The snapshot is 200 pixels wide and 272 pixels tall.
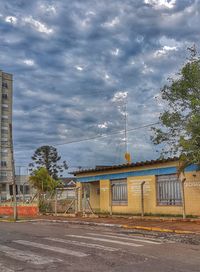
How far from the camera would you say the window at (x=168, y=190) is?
85.0 feet

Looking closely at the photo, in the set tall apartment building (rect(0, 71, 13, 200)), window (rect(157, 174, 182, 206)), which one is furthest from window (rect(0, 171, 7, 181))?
window (rect(157, 174, 182, 206))

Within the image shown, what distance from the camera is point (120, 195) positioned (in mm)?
30859

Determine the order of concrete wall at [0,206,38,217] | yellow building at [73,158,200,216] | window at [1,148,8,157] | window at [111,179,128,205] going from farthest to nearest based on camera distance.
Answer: window at [1,148,8,157] → concrete wall at [0,206,38,217] → window at [111,179,128,205] → yellow building at [73,158,200,216]

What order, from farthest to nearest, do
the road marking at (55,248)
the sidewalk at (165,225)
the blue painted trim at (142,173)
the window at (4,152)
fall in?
the window at (4,152) < the blue painted trim at (142,173) < the sidewalk at (165,225) < the road marking at (55,248)

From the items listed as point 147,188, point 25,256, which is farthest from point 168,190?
point 25,256

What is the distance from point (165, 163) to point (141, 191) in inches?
99.5

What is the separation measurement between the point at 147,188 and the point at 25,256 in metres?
18.1

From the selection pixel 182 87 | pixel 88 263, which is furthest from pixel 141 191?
pixel 88 263

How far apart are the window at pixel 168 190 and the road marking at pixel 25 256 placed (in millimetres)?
15260

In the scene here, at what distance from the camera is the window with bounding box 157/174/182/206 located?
25.9 metres

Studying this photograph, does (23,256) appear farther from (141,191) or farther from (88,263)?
(141,191)

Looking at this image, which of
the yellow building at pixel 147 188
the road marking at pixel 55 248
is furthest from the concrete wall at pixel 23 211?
the road marking at pixel 55 248

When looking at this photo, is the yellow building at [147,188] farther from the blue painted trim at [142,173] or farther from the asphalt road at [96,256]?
the asphalt road at [96,256]

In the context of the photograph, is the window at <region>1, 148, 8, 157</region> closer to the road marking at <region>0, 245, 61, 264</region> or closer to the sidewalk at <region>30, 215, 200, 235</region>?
the sidewalk at <region>30, 215, 200, 235</region>
